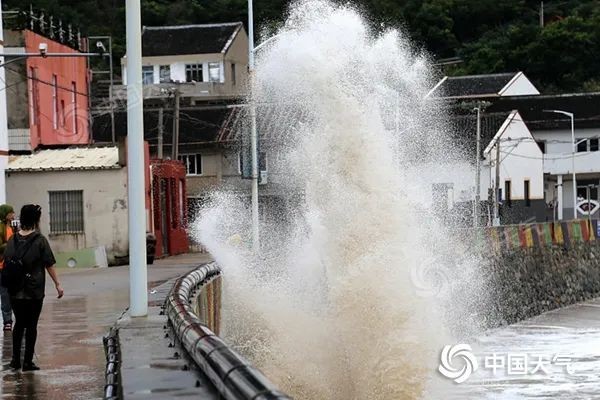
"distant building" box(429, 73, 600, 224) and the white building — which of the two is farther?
"distant building" box(429, 73, 600, 224)

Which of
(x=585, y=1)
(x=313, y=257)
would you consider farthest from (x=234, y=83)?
(x=313, y=257)

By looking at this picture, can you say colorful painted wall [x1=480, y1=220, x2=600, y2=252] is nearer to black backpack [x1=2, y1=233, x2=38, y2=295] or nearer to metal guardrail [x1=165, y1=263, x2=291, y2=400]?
black backpack [x1=2, y1=233, x2=38, y2=295]

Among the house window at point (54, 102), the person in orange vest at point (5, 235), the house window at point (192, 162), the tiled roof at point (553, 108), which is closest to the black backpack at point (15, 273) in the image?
the person in orange vest at point (5, 235)

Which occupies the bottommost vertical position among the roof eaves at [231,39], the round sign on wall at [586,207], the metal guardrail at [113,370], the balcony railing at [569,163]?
the round sign on wall at [586,207]

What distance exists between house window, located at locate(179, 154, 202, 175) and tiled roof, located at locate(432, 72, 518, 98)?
20.2m

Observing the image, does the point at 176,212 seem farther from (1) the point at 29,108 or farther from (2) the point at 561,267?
(2) the point at 561,267

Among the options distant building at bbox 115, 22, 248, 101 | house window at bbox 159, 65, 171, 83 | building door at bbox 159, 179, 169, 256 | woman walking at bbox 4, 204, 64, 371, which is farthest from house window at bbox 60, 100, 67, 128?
house window at bbox 159, 65, 171, 83

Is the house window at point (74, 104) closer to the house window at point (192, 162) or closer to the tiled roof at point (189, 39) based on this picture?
the house window at point (192, 162)

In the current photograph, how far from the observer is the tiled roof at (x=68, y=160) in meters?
39.2

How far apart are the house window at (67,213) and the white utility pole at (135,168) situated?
25.1 metres

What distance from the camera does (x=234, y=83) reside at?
8862cm

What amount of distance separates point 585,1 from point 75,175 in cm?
6988

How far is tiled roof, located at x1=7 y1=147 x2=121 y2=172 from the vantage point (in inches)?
1542

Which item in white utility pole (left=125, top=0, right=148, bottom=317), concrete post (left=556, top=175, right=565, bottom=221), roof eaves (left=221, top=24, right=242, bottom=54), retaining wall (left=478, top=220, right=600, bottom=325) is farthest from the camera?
roof eaves (left=221, top=24, right=242, bottom=54)
